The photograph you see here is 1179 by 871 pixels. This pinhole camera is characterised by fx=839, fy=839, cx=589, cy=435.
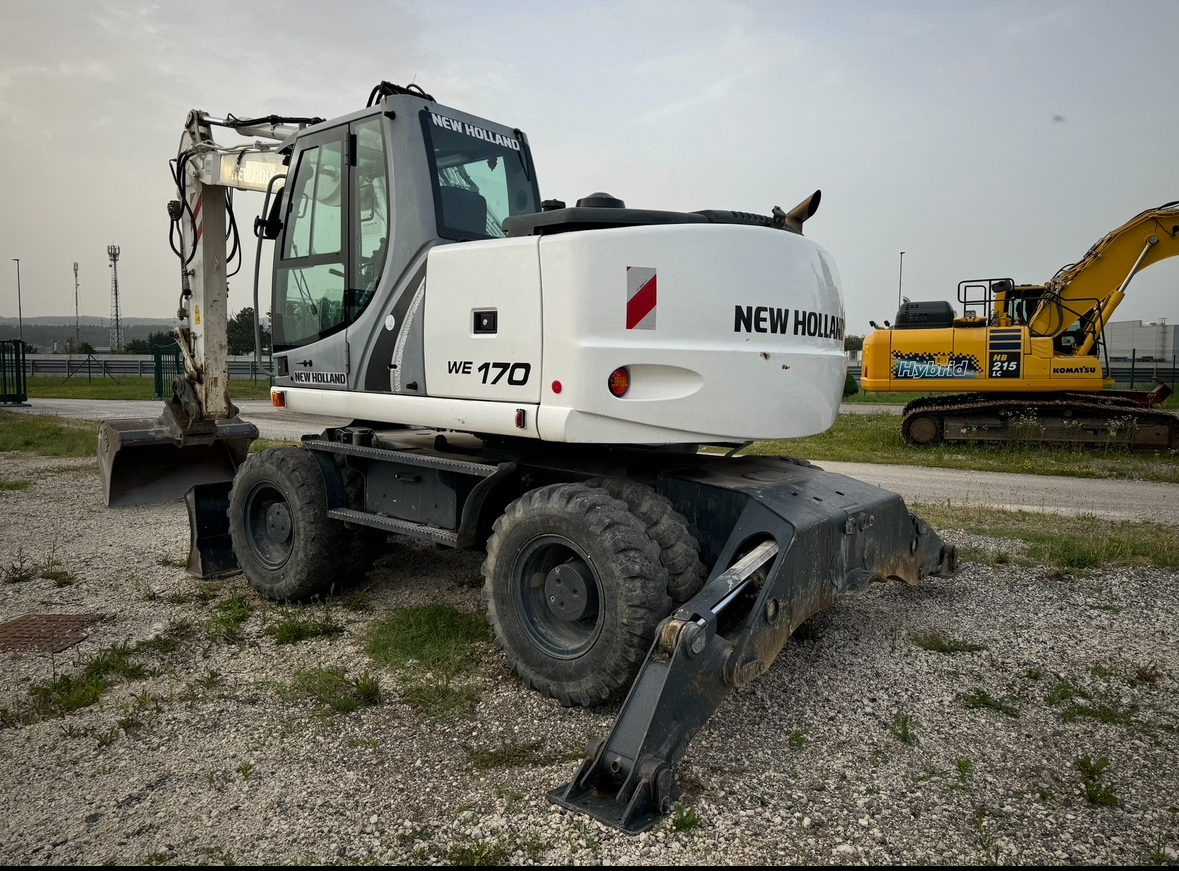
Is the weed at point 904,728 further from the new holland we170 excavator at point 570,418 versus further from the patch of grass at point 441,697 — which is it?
the patch of grass at point 441,697

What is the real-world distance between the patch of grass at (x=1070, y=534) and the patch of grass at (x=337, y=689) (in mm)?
4545

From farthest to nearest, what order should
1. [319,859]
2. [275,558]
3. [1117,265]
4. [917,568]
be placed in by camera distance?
[1117,265] < [275,558] < [917,568] < [319,859]

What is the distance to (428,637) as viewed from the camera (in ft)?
16.3

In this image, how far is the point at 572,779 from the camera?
3346 millimetres

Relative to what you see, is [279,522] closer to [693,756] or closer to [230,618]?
[230,618]

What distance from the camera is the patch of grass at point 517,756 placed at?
11.7ft

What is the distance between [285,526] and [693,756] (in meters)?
3.40

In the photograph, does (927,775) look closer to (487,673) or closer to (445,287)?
(487,673)

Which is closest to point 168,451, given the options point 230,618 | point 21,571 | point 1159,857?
point 21,571

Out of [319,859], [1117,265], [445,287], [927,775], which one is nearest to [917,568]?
[927,775]

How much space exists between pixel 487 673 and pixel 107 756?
5.80 feet

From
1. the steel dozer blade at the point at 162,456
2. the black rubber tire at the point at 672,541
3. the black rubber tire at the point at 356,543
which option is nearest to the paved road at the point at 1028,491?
the steel dozer blade at the point at 162,456

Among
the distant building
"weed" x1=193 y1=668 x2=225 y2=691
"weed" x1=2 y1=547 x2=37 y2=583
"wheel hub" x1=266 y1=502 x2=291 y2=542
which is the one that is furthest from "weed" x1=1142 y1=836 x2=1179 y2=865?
the distant building

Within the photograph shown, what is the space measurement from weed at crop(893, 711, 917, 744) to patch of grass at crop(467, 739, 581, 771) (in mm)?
1446
